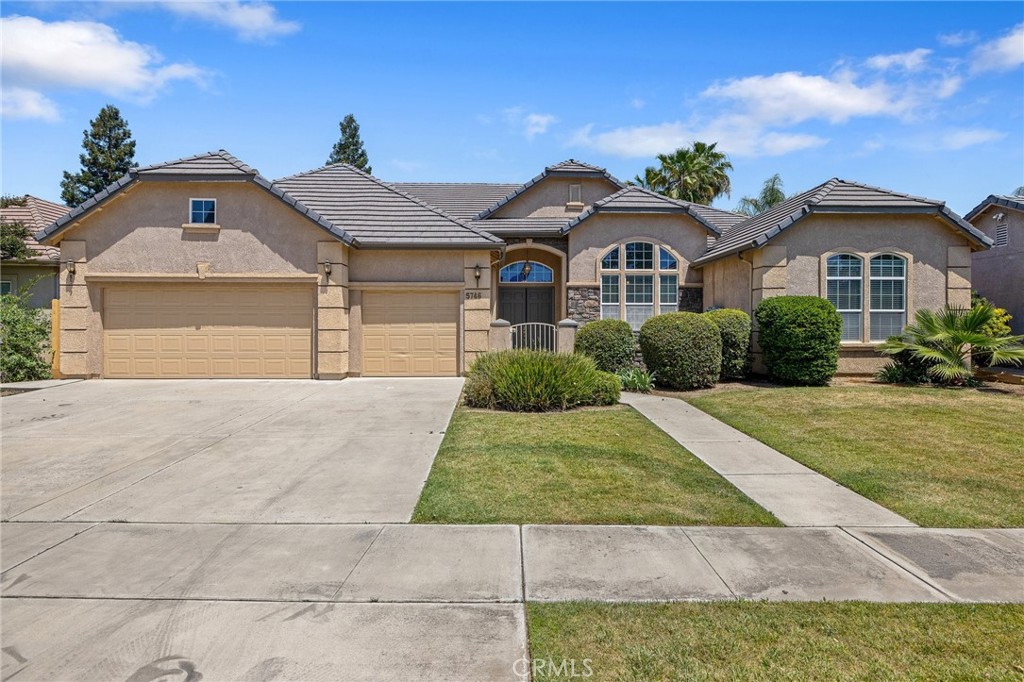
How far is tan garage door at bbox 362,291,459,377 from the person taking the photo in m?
15.6

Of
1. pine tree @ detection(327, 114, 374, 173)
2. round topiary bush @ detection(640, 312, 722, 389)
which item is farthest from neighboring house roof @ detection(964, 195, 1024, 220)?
pine tree @ detection(327, 114, 374, 173)

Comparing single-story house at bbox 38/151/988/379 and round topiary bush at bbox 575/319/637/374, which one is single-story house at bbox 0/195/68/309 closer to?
single-story house at bbox 38/151/988/379

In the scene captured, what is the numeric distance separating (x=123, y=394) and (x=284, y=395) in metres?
3.43

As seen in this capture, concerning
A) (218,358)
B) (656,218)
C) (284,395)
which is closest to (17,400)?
(218,358)

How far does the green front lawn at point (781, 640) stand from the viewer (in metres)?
3.00

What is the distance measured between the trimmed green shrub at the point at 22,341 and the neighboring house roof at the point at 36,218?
4.91 m

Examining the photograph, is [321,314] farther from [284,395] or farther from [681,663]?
[681,663]

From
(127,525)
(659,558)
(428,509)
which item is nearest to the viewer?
(659,558)

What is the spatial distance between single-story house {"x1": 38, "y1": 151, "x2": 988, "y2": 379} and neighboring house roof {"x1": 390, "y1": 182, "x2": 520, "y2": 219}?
6193 mm

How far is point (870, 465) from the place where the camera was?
7.20 meters

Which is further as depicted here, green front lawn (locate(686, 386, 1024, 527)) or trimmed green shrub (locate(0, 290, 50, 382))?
trimmed green shrub (locate(0, 290, 50, 382))

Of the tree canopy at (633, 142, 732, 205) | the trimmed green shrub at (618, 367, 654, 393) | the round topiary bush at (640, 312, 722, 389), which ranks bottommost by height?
the trimmed green shrub at (618, 367, 654, 393)

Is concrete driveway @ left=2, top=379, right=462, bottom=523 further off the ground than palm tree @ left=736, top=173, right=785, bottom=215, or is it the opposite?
palm tree @ left=736, top=173, right=785, bottom=215

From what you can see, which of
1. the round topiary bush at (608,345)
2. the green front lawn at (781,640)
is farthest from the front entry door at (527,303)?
the green front lawn at (781,640)
